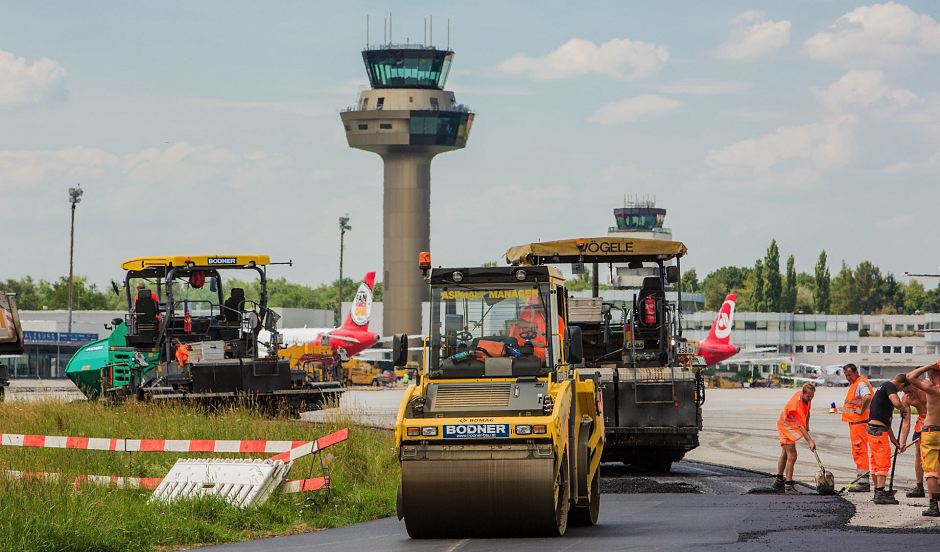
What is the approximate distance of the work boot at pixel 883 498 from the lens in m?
18.8

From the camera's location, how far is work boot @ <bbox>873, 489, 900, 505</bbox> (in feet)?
61.7

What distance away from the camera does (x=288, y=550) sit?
565 inches

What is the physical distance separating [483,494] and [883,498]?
696 centimetres

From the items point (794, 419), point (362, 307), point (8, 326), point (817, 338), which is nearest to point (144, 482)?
point (794, 419)

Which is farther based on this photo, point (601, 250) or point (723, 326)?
point (723, 326)

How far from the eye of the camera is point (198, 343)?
2852 cm

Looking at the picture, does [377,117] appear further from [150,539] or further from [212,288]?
[150,539]

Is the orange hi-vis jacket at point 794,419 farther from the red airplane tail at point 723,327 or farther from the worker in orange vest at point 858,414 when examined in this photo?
the red airplane tail at point 723,327

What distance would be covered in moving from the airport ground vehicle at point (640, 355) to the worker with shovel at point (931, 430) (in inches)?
211

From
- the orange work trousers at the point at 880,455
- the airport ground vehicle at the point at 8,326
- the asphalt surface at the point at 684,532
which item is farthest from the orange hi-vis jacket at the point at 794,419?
the airport ground vehicle at the point at 8,326

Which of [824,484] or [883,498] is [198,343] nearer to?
[824,484]

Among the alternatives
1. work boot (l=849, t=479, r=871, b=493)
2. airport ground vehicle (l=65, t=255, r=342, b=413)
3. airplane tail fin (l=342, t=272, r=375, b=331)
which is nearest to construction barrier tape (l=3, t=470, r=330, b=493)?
work boot (l=849, t=479, r=871, b=493)

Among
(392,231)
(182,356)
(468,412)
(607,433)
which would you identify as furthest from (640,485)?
(392,231)

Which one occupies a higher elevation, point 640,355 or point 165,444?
point 640,355
